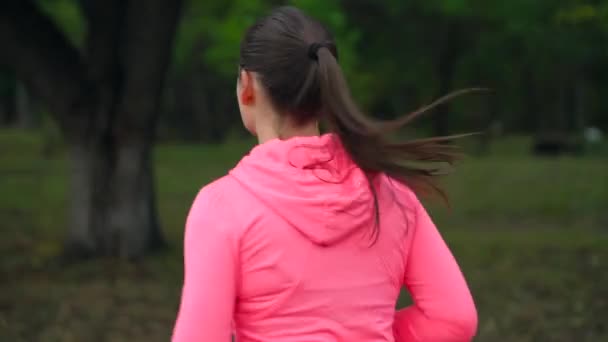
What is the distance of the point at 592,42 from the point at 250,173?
39.2 meters

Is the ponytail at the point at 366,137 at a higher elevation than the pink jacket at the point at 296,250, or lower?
higher

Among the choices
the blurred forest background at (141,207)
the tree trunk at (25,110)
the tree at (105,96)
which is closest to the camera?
the blurred forest background at (141,207)

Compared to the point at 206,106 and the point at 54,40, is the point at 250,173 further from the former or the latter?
the point at 206,106

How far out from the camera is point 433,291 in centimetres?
202

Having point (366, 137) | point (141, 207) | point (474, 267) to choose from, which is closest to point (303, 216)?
point (366, 137)

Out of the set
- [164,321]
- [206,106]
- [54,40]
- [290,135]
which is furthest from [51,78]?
[206,106]

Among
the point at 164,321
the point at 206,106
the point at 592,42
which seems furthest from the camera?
the point at 206,106

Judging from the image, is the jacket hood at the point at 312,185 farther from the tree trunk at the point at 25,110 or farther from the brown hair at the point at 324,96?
the tree trunk at the point at 25,110

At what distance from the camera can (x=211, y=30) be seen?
3581cm

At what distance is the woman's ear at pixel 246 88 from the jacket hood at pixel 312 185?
0.09m

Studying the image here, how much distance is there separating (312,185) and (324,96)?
0.53 feet

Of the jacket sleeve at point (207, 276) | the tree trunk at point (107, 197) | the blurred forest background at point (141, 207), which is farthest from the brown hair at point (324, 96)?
the tree trunk at point (107, 197)

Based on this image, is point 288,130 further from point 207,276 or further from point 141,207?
point 141,207

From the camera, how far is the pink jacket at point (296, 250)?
5.84 ft
